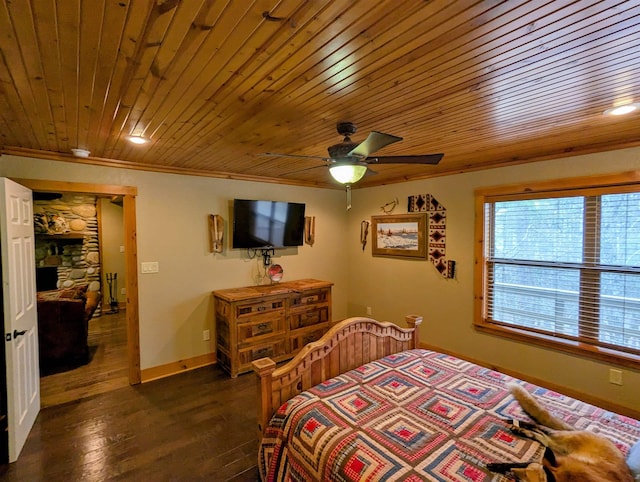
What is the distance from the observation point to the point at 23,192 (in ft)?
8.81

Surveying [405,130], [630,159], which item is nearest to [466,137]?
[405,130]

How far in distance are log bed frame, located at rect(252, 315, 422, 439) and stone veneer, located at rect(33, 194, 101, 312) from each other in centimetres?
602

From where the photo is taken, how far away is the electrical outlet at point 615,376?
2.82 metres

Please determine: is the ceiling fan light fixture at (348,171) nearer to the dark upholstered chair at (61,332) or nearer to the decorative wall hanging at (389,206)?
the decorative wall hanging at (389,206)

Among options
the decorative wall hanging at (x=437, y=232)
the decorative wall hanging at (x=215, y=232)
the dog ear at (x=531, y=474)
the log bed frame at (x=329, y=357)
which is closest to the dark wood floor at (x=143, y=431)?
the log bed frame at (x=329, y=357)

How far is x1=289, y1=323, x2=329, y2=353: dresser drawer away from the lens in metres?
4.12

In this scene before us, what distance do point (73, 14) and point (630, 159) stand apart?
12.6 feet

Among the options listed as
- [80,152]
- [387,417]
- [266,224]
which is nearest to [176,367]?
[266,224]

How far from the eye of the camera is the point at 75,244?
6.23m

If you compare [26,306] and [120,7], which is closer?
[120,7]

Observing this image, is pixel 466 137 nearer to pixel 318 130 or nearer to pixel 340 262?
→ pixel 318 130

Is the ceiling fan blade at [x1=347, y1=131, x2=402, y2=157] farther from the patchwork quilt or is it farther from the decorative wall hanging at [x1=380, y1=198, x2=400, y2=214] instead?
the decorative wall hanging at [x1=380, y1=198, x2=400, y2=214]

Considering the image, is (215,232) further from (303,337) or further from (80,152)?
(303,337)

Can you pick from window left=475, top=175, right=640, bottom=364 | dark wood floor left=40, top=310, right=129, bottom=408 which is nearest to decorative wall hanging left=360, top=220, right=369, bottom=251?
window left=475, top=175, right=640, bottom=364
